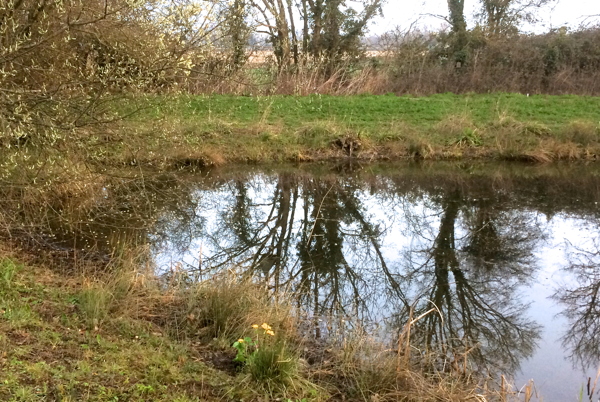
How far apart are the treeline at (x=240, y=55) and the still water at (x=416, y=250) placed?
1.33m

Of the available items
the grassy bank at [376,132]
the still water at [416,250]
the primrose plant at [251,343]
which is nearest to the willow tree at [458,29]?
the grassy bank at [376,132]

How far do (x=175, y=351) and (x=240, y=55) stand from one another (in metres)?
6.14

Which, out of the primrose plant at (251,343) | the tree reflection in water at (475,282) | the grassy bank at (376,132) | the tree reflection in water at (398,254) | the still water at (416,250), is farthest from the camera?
the grassy bank at (376,132)

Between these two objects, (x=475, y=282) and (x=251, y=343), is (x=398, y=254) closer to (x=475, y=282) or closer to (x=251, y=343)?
(x=475, y=282)

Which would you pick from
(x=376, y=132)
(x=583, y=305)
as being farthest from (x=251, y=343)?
(x=376, y=132)

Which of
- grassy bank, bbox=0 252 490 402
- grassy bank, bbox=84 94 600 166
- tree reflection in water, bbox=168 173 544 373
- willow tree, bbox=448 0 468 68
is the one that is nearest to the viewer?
grassy bank, bbox=0 252 490 402

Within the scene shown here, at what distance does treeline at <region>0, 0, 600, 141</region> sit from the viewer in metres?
4.88

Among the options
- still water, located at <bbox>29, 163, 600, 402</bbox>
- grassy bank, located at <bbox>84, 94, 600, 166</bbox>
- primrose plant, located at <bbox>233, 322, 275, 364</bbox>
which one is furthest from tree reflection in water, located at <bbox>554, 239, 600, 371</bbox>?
grassy bank, located at <bbox>84, 94, 600, 166</bbox>

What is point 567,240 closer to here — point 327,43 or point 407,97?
point 407,97

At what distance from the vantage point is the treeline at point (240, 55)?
16.0 ft

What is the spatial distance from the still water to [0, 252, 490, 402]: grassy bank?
0.53 meters

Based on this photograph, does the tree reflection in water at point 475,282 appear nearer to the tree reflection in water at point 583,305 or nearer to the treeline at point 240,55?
the tree reflection in water at point 583,305

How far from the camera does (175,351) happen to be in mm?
3795

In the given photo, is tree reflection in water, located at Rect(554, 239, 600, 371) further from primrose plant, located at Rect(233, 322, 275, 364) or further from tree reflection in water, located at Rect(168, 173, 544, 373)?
primrose plant, located at Rect(233, 322, 275, 364)
